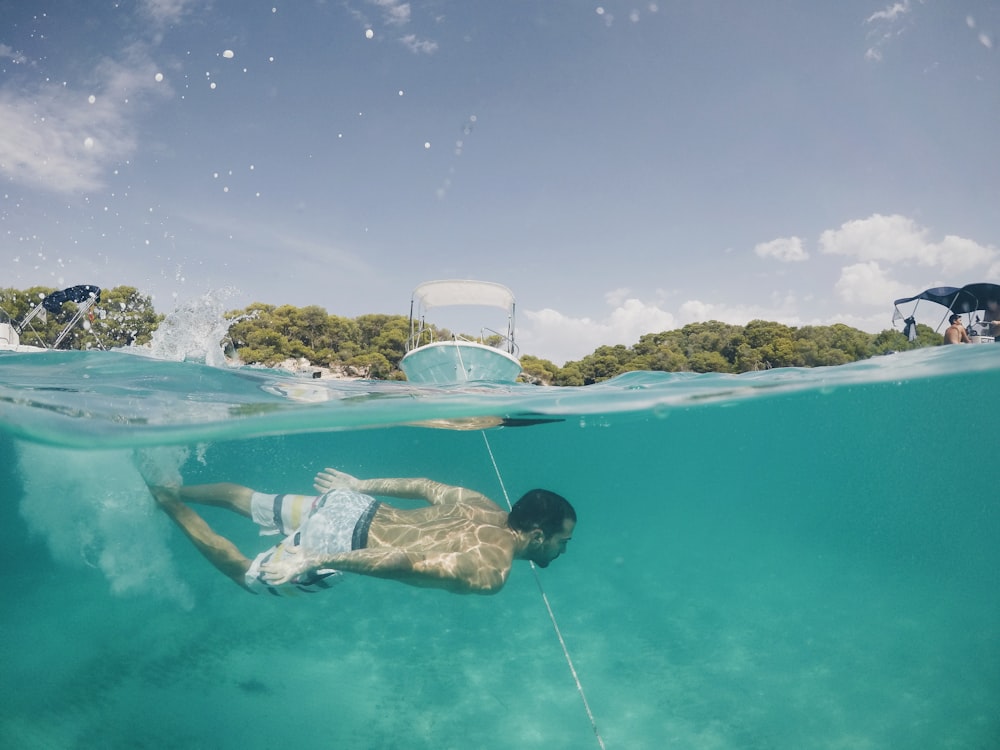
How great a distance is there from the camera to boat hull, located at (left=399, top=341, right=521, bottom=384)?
15430 mm

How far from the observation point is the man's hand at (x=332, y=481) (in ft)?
23.6

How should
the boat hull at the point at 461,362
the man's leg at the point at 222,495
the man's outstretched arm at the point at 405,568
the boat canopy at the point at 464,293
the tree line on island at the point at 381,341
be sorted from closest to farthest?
1. the man's outstretched arm at the point at 405,568
2. the man's leg at the point at 222,495
3. the boat hull at the point at 461,362
4. the boat canopy at the point at 464,293
5. the tree line on island at the point at 381,341

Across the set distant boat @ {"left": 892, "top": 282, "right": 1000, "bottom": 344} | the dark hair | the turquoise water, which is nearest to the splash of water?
the turquoise water

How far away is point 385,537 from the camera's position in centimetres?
650

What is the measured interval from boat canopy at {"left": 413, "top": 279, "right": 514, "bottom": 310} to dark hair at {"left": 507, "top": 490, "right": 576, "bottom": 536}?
13148 millimetres

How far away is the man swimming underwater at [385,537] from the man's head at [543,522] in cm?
1

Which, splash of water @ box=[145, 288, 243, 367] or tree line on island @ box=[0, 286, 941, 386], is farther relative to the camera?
tree line on island @ box=[0, 286, 941, 386]

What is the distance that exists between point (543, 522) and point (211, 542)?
4395 mm

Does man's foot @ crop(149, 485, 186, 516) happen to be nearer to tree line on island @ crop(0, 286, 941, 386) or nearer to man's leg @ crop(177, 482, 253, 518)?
man's leg @ crop(177, 482, 253, 518)

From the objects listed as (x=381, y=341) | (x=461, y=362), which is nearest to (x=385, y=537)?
(x=461, y=362)

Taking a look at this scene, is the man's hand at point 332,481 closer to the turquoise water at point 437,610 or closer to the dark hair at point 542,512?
the turquoise water at point 437,610

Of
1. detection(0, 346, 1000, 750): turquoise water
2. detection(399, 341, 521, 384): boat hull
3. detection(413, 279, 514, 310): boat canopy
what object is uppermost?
detection(413, 279, 514, 310): boat canopy

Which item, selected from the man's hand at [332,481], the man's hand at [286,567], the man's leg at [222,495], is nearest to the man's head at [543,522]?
the man's hand at [286,567]

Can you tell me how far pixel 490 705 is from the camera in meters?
7.61
